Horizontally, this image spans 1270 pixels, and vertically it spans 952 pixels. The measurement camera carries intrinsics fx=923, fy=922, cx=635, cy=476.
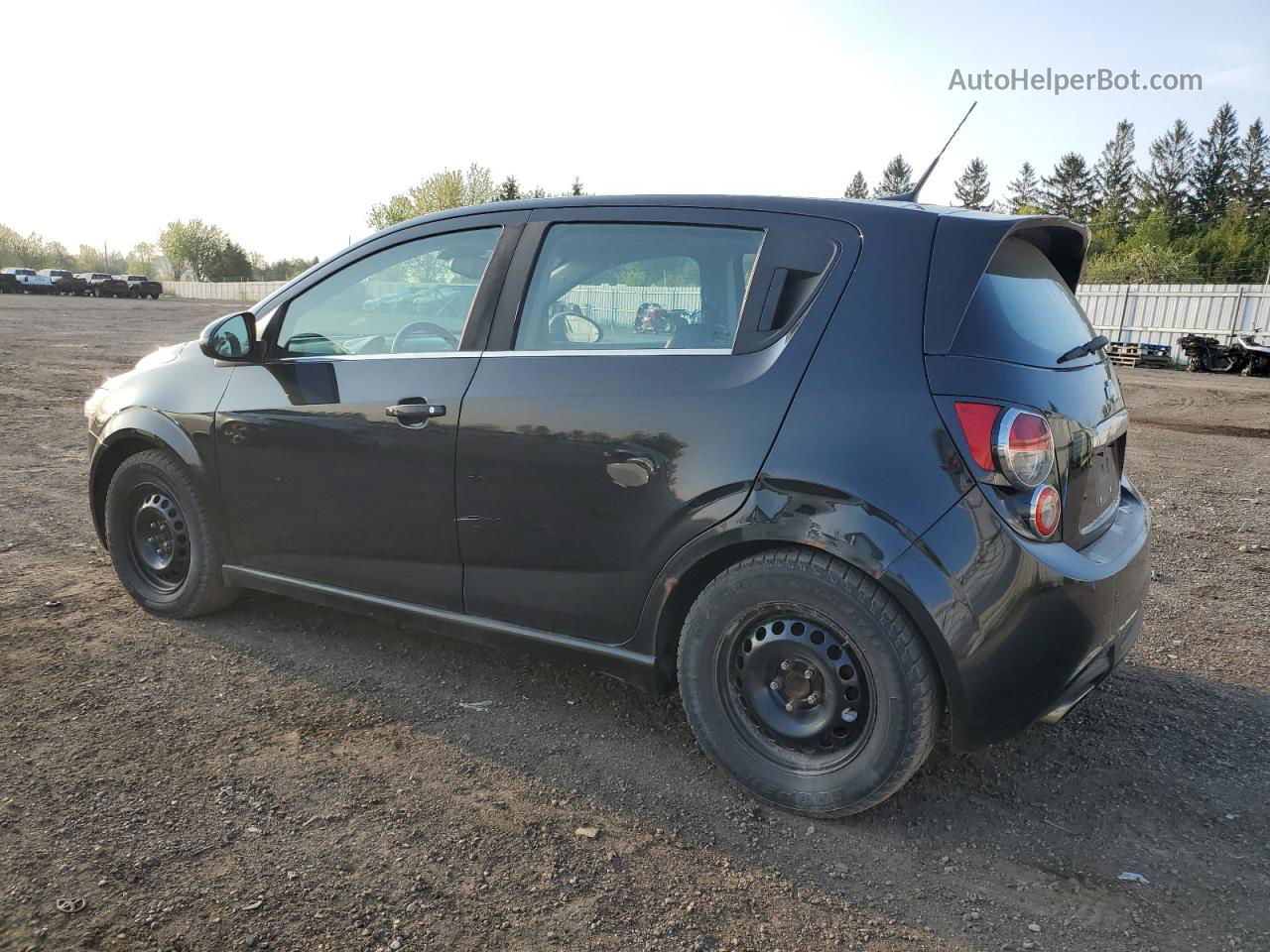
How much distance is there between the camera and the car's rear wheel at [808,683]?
8.24 ft

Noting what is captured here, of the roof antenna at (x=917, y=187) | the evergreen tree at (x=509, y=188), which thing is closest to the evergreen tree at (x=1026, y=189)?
the evergreen tree at (x=509, y=188)

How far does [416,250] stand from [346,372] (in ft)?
1.75

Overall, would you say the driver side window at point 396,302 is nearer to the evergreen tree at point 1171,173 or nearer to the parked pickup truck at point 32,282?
the parked pickup truck at point 32,282

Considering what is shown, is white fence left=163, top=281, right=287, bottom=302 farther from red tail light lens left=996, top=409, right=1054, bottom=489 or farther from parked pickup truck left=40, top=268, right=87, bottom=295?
red tail light lens left=996, top=409, right=1054, bottom=489

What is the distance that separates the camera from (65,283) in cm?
6003

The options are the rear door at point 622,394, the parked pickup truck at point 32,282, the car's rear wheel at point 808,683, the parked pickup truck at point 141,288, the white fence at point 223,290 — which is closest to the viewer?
the car's rear wheel at point 808,683

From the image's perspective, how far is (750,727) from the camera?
9.25ft

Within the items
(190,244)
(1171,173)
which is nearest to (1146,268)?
(1171,173)

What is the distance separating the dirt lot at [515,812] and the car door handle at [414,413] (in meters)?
1.05

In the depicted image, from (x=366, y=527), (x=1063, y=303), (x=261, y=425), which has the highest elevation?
(x=1063, y=303)

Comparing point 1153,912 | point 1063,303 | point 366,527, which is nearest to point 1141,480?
point 1063,303

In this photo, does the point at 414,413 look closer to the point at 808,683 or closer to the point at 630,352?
the point at 630,352

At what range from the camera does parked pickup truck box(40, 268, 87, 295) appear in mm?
59531

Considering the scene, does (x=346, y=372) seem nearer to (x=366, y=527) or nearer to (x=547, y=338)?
(x=366, y=527)
